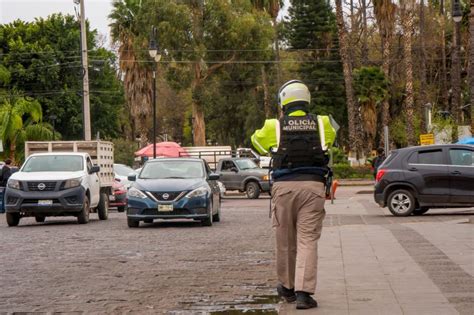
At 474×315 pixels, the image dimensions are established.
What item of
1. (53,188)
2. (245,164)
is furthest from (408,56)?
(53,188)

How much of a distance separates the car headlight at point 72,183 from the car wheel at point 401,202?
7342 millimetres

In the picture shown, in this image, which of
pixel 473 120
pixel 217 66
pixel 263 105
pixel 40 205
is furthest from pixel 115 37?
pixel 40 205

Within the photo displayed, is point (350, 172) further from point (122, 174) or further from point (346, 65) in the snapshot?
point (122, 174)

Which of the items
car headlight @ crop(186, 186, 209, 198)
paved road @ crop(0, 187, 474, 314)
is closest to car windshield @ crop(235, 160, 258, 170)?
car headlight @ crop(186, 186, 209, 198)

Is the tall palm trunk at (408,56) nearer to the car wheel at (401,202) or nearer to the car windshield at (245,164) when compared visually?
the car windshield at (245,164)

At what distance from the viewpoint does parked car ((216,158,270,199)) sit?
139ft

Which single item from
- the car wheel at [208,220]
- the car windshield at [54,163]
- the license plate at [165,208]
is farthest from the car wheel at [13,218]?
the car wheel at [208,220]

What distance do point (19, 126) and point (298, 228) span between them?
141ft

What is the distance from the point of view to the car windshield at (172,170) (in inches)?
893

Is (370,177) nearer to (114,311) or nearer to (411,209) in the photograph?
(411,209)

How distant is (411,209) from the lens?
77.4 feet

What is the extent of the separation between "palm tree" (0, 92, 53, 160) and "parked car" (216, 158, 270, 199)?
12414 millimetres

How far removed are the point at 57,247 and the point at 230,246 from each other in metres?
2.88

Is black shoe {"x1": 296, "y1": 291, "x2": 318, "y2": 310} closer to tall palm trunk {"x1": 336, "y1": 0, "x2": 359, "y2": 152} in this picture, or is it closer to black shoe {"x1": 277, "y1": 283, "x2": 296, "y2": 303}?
black shoe {"x1": 277, "y1": 283, "x2": 296, "y2": 303}
